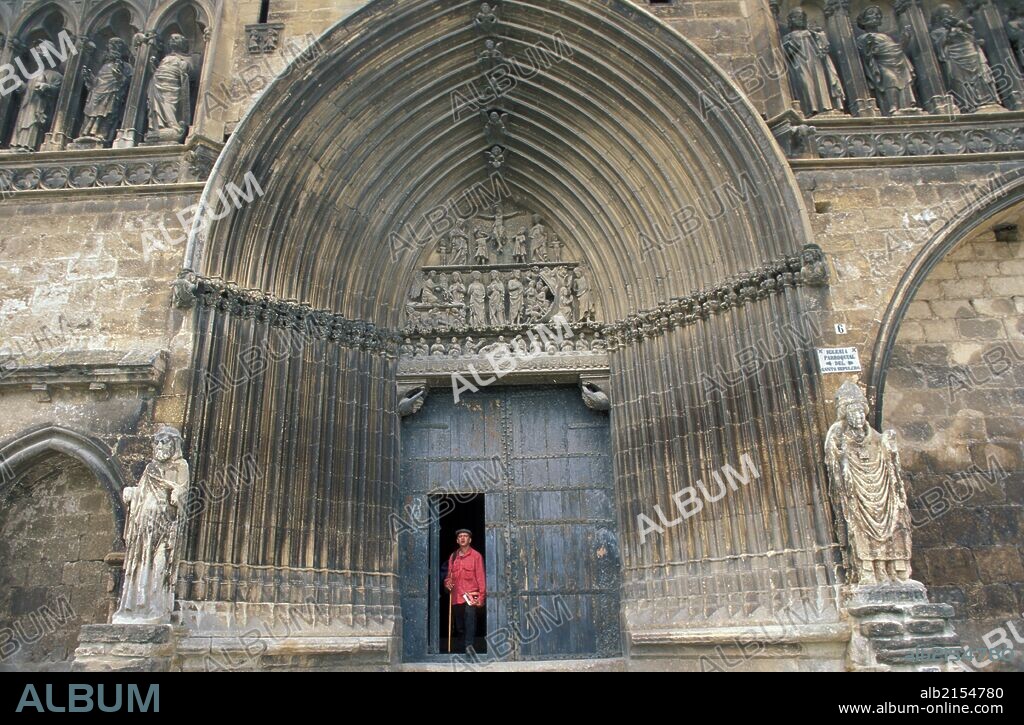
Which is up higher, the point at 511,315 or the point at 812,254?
the point at 511,315

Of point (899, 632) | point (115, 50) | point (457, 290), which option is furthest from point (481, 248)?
point (899, 632)

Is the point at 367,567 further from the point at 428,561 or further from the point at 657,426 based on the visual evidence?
the point at 657,426

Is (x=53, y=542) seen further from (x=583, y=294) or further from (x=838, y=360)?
(x=838, y=360)

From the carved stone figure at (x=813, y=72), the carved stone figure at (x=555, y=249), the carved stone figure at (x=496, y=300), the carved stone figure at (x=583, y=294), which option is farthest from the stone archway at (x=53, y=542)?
the carved stone figure at (x=813, y=72)

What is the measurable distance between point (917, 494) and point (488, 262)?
5.57m

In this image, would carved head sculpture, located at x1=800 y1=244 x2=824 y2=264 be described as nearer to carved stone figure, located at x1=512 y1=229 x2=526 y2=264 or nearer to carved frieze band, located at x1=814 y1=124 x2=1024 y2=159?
carved frieze band, located at x1=814 y1=124 x2=1024 y2=159

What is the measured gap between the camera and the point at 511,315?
9.50m

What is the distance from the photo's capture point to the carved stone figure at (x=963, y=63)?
8.69m

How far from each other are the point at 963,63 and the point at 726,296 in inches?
161

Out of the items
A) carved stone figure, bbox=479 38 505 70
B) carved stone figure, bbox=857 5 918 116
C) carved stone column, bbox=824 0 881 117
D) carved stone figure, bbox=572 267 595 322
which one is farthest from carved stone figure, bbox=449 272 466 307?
carved stone figure, bbox=857 5 918 116

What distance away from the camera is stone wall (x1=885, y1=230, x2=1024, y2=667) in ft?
26.1

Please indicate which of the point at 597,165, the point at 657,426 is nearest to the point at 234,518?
the point at 657,426

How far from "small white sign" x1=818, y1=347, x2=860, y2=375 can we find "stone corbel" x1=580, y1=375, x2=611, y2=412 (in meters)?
2.51

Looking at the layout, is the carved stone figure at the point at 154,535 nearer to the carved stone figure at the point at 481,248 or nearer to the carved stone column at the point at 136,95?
the carved stone column at the point at 136,95
